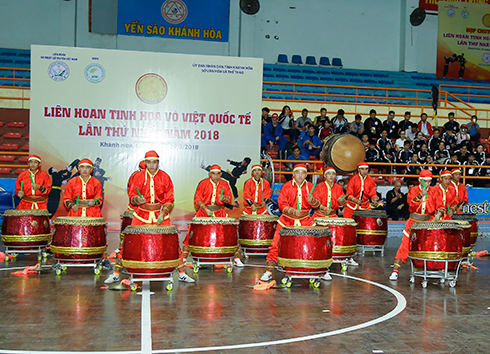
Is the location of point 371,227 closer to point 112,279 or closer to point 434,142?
point 112,279

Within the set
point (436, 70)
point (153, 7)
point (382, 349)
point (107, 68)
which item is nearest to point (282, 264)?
point (382, 349)

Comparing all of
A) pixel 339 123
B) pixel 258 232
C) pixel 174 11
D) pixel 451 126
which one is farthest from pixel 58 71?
pixel 451 126

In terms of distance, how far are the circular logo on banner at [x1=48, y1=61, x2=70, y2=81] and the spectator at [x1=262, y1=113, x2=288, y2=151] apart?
501cm

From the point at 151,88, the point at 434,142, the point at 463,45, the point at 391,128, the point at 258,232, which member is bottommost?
the point at 258,232

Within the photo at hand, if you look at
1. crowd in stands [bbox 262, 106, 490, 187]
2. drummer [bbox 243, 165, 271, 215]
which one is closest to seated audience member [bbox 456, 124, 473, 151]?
crowd in stands [bbox 262, 106, 490, 187]

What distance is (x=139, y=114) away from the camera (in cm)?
1020

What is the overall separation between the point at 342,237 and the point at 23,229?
424cm

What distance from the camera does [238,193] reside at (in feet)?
34.5

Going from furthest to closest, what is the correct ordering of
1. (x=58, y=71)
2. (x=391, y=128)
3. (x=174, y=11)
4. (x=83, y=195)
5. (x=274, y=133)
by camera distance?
1. (x=174, y=11)
2. (x=391, y=128)
3. (x=274, y=133)
4. (x=58, y=71)
5. (x=83, y=195)

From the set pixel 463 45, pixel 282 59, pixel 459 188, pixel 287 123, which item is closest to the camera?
pixel 459 188

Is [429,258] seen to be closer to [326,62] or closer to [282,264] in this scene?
[282,264]

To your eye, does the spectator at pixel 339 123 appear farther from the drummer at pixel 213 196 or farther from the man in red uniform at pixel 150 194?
the man in red uniform at pixel 150 194

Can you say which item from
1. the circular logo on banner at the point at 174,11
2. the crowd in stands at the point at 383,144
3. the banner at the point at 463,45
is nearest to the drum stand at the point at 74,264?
the crowd in stands at the point at 383,144

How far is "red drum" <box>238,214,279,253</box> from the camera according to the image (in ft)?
24.5
